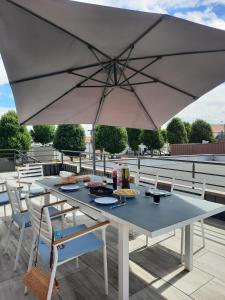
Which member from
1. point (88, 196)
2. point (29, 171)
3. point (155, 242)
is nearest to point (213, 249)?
point (155, 242)

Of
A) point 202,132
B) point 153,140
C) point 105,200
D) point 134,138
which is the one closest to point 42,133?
point 134,138

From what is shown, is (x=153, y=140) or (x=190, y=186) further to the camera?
(x=153, y=140)

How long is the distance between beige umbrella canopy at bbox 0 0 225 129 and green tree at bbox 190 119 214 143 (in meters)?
18.8

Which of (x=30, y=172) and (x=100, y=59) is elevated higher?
(x=100, y=59)

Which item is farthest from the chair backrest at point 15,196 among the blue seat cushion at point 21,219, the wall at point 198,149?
the wall at point 198,149

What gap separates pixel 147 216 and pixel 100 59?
1.68 metres

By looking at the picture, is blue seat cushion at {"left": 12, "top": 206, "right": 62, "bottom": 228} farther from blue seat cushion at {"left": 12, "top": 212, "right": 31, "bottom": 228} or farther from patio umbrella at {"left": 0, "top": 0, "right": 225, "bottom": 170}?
patio umbrella at {"left": 0, "top": 0, "right": 225, "bottom": 170}

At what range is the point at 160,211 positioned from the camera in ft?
6.05

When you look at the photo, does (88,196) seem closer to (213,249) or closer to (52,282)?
(52,282)

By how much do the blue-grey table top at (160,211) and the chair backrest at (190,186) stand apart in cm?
42

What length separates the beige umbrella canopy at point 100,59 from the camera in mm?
1779

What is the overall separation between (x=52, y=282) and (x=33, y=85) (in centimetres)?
200

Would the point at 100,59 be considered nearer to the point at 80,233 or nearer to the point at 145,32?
the point at 145,32

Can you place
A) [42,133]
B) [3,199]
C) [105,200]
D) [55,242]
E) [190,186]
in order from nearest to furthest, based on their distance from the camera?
[55,242]
[105,200]
[190,186]
[3,199]
[42,133]
